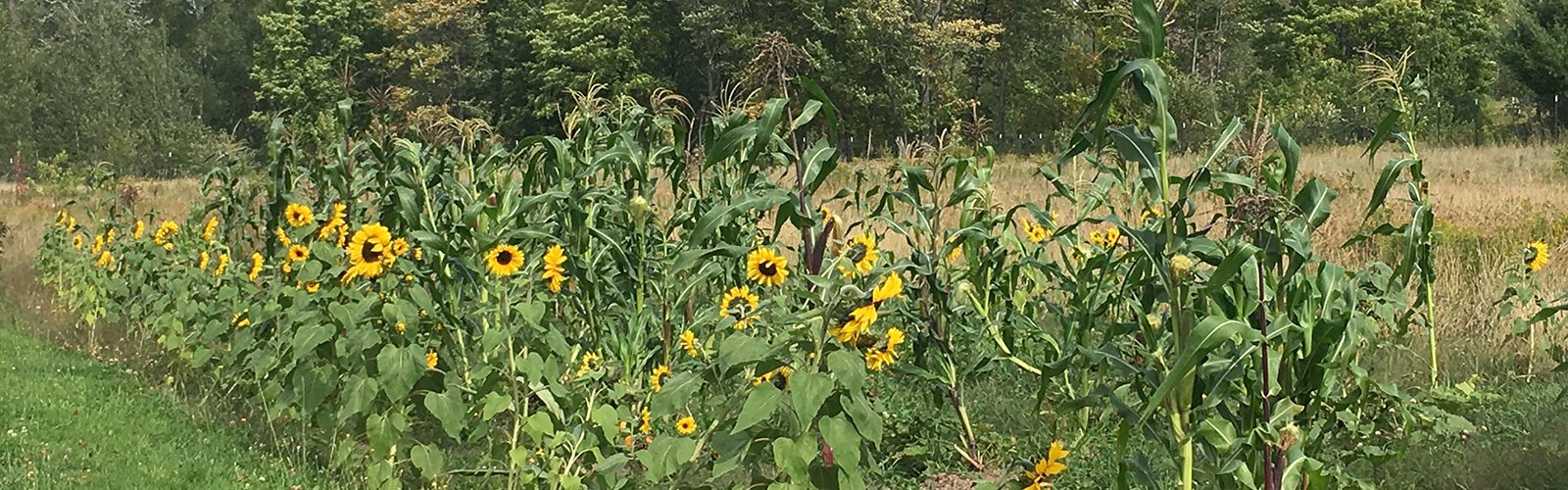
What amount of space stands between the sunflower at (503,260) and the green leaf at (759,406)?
128 cm

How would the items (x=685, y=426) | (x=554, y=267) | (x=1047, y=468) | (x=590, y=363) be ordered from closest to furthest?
(x=1047, y=468) < (x=685, y=426) < (x=554, y=267) < (x=590, y=363)

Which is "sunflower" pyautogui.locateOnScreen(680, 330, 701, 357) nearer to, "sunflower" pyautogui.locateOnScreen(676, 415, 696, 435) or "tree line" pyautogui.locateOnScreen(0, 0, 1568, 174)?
"sunflower" pyautogui.locateOnScreen(676, 415, 696, 435)

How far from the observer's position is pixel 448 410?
3.53 m

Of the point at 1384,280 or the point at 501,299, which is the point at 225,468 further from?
the point at 1384,280

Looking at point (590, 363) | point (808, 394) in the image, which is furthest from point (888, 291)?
point (590, 363)

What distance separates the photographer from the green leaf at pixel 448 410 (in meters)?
3.49

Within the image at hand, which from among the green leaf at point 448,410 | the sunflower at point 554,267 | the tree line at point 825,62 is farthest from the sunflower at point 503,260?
the tree line at point 825,62

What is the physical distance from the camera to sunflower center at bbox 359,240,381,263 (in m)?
3.98

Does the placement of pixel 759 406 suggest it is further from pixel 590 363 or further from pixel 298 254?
pixel 298 254

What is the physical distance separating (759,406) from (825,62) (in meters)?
32.5

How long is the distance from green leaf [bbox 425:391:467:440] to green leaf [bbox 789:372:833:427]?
4.21 feet

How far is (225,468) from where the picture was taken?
4492mm

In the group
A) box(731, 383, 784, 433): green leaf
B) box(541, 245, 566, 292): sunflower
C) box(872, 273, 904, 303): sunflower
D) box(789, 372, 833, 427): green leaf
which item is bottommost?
box(541, 245, 566, 292): sunflower

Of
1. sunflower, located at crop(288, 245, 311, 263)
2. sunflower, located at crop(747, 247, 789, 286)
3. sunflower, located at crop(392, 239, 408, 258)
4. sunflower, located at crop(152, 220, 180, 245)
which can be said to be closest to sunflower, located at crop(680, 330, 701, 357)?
sunflower, located at crop(747, 247, 789, 286)
